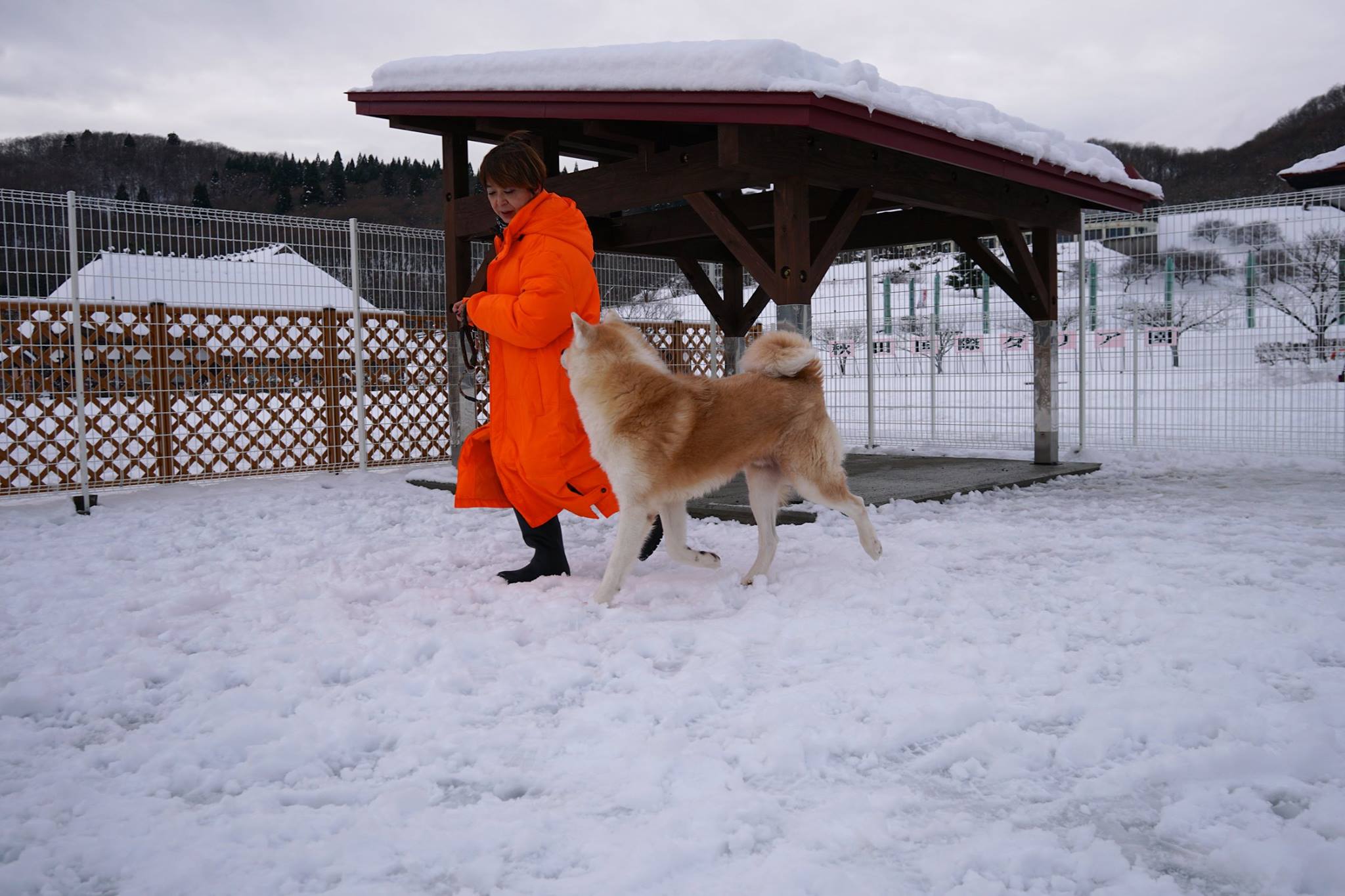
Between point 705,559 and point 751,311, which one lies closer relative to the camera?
point 705,559

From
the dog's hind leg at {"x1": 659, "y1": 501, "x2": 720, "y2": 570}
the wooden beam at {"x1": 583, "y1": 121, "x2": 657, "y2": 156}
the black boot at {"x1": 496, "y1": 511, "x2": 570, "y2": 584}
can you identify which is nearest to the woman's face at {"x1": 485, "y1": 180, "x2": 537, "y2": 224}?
the black boot at {"x1": 496, "y1": 511, "x2": 570, "y2": 584}

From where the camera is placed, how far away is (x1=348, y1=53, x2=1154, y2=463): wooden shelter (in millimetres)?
5043

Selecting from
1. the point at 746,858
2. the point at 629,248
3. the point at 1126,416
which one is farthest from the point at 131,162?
the point at 746,858

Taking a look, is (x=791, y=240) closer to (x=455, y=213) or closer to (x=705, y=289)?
(x=455, y=213)

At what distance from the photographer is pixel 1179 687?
8.04 ft

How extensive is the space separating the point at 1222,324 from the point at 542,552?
7495 mm

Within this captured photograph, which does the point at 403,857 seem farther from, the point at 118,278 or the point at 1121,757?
the point at 118,278

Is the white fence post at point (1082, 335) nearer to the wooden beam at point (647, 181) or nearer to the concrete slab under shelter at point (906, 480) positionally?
the concrete slab under shelter at point (906, 480)

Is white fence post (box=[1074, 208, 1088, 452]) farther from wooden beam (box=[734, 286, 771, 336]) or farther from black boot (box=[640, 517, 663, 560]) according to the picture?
black boot (box=[640, 517, 663, 560])

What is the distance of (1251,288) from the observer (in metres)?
8.13

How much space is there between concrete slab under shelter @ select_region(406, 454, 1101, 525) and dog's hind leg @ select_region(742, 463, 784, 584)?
4.49ft

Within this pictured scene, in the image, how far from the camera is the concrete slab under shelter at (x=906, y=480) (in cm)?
569

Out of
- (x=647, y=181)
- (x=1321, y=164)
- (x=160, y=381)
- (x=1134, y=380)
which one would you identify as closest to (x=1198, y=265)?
(x=1134, y=380)

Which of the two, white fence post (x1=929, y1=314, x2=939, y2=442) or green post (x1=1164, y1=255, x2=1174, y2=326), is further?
white fence post (x1=929, y1=314, x2=939, y2=442)
